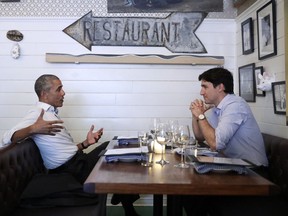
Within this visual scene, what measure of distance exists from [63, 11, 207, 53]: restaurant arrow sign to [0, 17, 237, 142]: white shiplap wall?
0.24ft

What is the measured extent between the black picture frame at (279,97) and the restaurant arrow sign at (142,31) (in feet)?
3.55

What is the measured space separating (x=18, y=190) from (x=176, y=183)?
1.14 meters

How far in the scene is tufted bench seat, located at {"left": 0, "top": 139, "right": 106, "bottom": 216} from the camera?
5.83ft

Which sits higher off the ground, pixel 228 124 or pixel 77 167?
pixel 228 124

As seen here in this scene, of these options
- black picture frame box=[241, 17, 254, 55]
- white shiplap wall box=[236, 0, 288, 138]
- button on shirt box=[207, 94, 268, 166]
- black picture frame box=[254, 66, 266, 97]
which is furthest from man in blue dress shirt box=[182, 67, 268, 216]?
black picture frame box=[241, 17, 254, 55]

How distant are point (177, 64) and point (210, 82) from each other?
1011 millimetres

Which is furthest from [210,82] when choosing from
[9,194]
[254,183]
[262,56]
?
[9,194]

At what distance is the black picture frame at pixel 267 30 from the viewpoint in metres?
2.53

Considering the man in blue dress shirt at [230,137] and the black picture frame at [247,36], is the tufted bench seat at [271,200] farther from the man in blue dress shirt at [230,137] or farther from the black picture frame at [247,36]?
the black picture frame at [247,36]

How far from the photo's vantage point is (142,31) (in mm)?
3342

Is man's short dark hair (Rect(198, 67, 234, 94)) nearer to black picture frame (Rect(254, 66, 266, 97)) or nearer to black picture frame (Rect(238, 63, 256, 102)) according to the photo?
black picture frame (Rect(254, 66, 266, 97))

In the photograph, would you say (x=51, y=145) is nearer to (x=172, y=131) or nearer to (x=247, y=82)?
(x=172, y=131)

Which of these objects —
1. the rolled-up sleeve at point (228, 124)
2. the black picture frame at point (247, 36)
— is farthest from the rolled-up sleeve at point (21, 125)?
the black picture frame at point (247, 36)

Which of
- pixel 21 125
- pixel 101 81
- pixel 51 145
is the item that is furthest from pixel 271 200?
pixel 101 81
